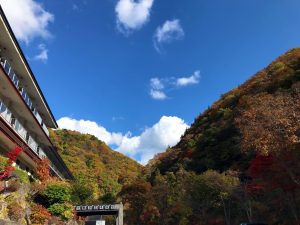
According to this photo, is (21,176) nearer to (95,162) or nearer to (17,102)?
(17,102)

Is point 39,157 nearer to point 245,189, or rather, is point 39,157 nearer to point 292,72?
point 245,189

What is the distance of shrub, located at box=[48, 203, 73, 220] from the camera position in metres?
31.9

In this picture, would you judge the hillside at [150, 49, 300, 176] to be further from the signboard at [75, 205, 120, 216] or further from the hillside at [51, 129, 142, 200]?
the hillside at [51, 129, 142, 200]

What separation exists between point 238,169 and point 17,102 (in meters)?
34.6

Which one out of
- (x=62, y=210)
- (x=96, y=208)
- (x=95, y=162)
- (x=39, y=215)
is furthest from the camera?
(x=95, y=162)

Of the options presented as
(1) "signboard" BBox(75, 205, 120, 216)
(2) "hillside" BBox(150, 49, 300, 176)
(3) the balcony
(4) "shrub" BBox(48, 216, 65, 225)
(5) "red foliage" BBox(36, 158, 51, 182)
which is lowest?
(4) "shrub" BBox(48, 216, 65, 225)

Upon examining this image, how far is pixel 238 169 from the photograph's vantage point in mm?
54031

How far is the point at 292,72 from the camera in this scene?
6938 cm

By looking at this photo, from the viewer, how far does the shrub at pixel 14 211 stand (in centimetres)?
2460

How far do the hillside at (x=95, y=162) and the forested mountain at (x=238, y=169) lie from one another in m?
29.7

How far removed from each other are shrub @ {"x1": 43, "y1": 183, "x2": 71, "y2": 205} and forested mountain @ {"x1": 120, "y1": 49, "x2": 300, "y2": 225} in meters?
17.0

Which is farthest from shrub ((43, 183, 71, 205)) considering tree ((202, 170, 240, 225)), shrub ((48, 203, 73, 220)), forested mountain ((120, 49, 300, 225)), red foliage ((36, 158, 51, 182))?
tree ((202, 170, 240, 225))

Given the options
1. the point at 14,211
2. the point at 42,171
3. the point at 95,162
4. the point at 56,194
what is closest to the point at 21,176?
the point at 56,194

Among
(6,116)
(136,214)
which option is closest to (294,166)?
(6,116)
